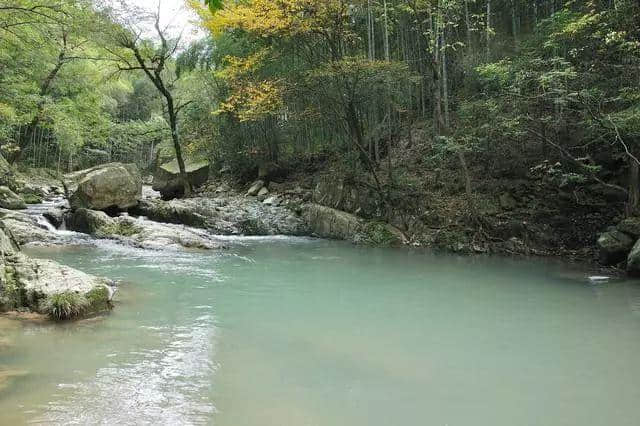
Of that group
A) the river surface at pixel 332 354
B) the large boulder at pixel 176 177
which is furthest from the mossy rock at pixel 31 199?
the river surface at pixel 332 354

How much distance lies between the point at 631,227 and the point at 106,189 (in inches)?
469

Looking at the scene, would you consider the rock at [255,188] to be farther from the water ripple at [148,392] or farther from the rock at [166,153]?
the water ripple at [148,392]

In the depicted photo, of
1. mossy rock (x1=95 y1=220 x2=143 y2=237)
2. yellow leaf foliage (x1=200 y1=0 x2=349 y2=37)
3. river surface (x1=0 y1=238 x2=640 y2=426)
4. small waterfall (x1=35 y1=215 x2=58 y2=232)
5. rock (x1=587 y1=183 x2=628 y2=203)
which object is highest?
yellow leaf foliage (x1=200 y1=0 x2=349 y2=37)

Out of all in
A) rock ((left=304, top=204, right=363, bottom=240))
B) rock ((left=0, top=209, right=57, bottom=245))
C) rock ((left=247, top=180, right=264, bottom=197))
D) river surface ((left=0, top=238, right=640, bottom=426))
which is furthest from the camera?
rock ((left=247, top=180, right=264, bottom=197))

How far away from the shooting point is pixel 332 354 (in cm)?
440

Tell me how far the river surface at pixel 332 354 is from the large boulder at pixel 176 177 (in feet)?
33.6

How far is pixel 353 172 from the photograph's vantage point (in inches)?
518

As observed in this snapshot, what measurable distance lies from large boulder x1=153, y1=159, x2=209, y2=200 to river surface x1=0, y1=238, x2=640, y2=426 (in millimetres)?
10246

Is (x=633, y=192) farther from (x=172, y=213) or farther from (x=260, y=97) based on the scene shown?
(x=172, y=213)

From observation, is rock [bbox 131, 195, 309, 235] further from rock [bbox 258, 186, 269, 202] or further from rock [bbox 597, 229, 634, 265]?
rock [bbox 597, 229, 634, 265]

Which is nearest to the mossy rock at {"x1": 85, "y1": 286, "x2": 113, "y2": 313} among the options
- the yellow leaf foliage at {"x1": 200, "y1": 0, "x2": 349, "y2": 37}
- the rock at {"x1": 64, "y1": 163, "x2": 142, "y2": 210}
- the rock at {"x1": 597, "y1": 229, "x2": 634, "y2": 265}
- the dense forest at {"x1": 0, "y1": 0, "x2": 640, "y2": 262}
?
the dense forest at {"x1": 0, "y1": 0, "x2": 640, "y2": 262}

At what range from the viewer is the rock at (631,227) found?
8.43 meters

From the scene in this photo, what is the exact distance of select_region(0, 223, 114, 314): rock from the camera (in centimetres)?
532

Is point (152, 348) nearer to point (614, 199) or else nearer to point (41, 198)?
point (614, 199)
